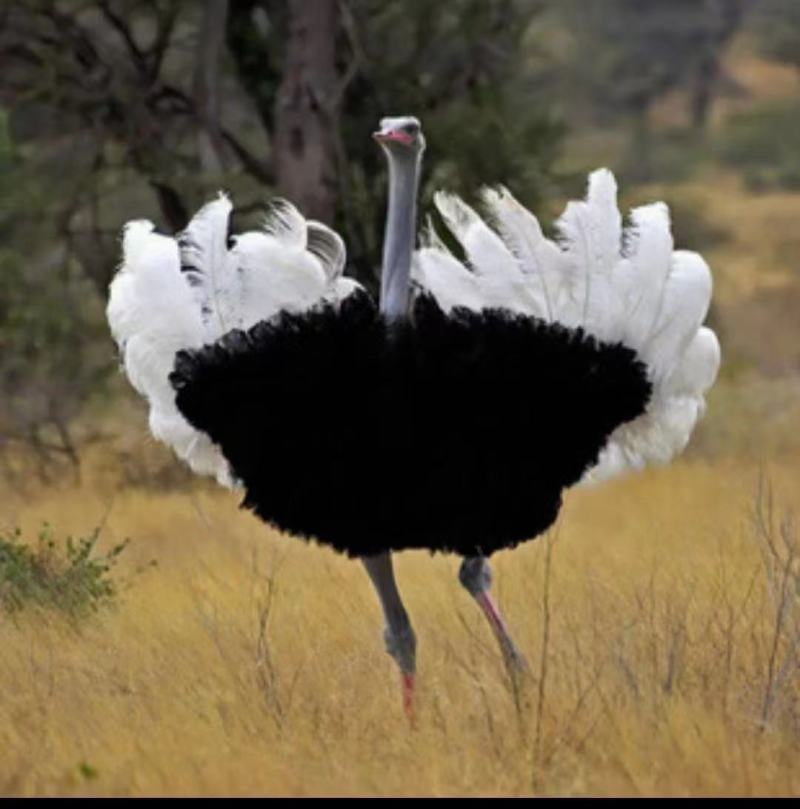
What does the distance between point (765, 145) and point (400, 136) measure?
35.7 metres

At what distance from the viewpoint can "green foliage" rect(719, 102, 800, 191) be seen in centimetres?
4012

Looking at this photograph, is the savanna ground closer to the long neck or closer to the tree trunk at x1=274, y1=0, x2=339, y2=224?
the long neck

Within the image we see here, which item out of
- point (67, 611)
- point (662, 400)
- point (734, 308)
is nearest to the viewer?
point (662, 400)

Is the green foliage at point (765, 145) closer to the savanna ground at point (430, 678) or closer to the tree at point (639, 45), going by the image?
the tree at point (639, 45)

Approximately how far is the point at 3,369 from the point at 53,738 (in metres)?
7.98

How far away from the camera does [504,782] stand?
567cm

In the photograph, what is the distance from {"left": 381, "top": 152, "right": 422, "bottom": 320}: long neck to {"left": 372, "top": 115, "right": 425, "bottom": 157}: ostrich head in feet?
0.06

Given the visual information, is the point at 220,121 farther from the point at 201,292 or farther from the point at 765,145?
the point at 765,145

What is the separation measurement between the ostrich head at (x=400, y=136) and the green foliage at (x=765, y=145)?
109 ft

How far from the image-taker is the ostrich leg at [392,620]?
6758 millimetres

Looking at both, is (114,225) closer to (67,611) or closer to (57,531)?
(57,531)

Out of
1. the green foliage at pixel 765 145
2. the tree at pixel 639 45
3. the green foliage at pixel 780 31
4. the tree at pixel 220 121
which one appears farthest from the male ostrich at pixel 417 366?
the tree at pixel 639 45

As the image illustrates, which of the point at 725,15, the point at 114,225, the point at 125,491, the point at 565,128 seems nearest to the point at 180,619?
the point at 125,491

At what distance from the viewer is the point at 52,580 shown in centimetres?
883
